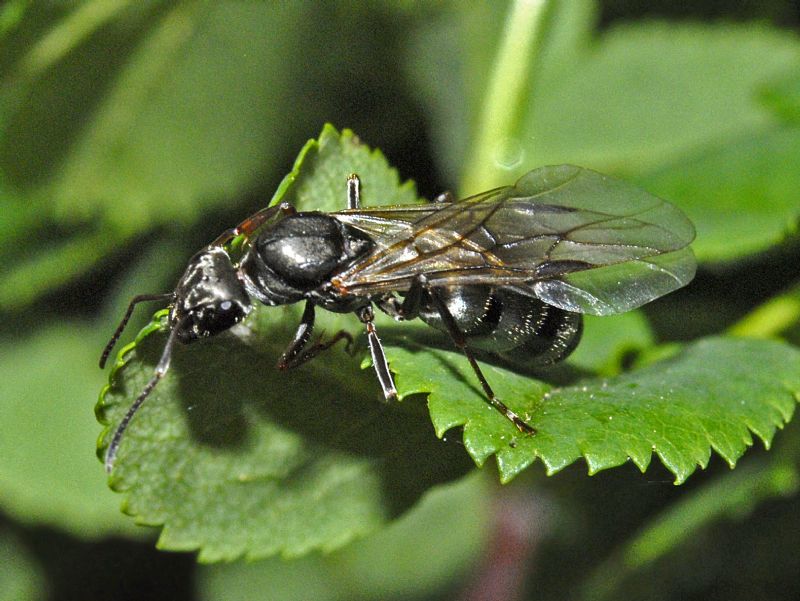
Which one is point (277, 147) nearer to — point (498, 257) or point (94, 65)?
point (94, 65)

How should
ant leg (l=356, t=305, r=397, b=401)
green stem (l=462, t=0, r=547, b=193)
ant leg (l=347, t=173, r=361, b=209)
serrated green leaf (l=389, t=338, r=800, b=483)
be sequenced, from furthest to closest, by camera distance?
green stem (l=462, t=0, r=547, b=193) < ant leg (l=347, t=173, r=361, b=209) < ant leg (l=356, t=305, r=397, b=401) < serrated green leaf (l=389, t=338, r=800, b=483)

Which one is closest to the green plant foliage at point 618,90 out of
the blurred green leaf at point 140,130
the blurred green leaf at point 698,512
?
the blurred green leaf at point 140,130

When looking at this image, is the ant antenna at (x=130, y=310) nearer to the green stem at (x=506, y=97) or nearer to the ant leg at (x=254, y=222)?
Answer: the ant leg at (x=254, y=222)

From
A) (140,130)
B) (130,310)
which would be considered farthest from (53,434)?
(130,310)

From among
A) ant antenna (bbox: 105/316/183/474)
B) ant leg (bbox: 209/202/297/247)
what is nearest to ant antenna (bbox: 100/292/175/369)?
ant leg (bbox: 209/202/297/247)

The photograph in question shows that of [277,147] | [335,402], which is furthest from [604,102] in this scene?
[335,402]

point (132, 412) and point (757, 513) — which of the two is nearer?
point (132, 412)

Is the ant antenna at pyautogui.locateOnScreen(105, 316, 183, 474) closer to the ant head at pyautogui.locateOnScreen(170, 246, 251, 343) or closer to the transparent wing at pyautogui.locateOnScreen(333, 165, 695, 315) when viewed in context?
the ant head at pyautogui.locateOnScreen(170, 246, 251, 343)
